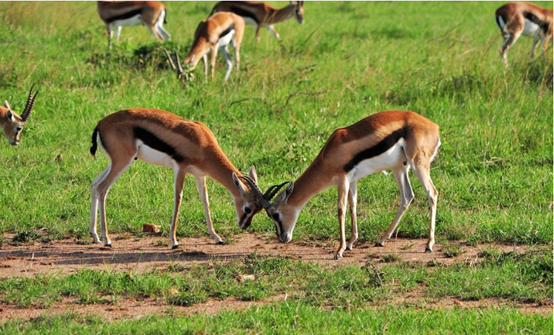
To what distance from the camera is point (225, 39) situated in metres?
11.3

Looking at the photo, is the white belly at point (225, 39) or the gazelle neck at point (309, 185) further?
the white belly at point (225, 39)

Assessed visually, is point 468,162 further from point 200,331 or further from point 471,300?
point 200,331

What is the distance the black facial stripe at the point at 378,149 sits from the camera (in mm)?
5531

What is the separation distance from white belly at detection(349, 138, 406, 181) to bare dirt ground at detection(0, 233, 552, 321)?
57 cm

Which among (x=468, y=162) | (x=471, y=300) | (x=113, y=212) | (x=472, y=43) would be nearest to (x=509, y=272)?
(x=471, y=300)

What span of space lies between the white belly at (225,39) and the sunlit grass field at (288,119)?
349 mm

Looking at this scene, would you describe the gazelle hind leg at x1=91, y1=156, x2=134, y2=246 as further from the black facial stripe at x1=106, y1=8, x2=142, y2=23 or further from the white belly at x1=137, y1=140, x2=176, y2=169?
the black facial stripe at x1=106, y1=8, x2=142, y2=23

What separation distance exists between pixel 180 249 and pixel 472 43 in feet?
25.2

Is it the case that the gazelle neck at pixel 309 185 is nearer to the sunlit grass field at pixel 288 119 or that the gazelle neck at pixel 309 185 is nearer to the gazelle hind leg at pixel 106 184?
the sunlit grass field at pixel 288 119

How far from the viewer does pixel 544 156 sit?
24.3 ft

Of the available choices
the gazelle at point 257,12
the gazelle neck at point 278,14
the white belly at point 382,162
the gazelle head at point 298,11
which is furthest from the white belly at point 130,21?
the white belly at point 382,162

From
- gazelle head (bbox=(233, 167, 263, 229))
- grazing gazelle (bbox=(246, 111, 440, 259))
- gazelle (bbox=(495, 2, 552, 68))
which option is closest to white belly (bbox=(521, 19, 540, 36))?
gazelle (bbox=(495, 2, 552, 68))

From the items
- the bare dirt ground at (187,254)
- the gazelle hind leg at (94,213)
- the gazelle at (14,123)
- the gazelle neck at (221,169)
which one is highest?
the gazelle at (14,123)

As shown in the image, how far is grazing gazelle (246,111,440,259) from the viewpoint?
18.2 ft
